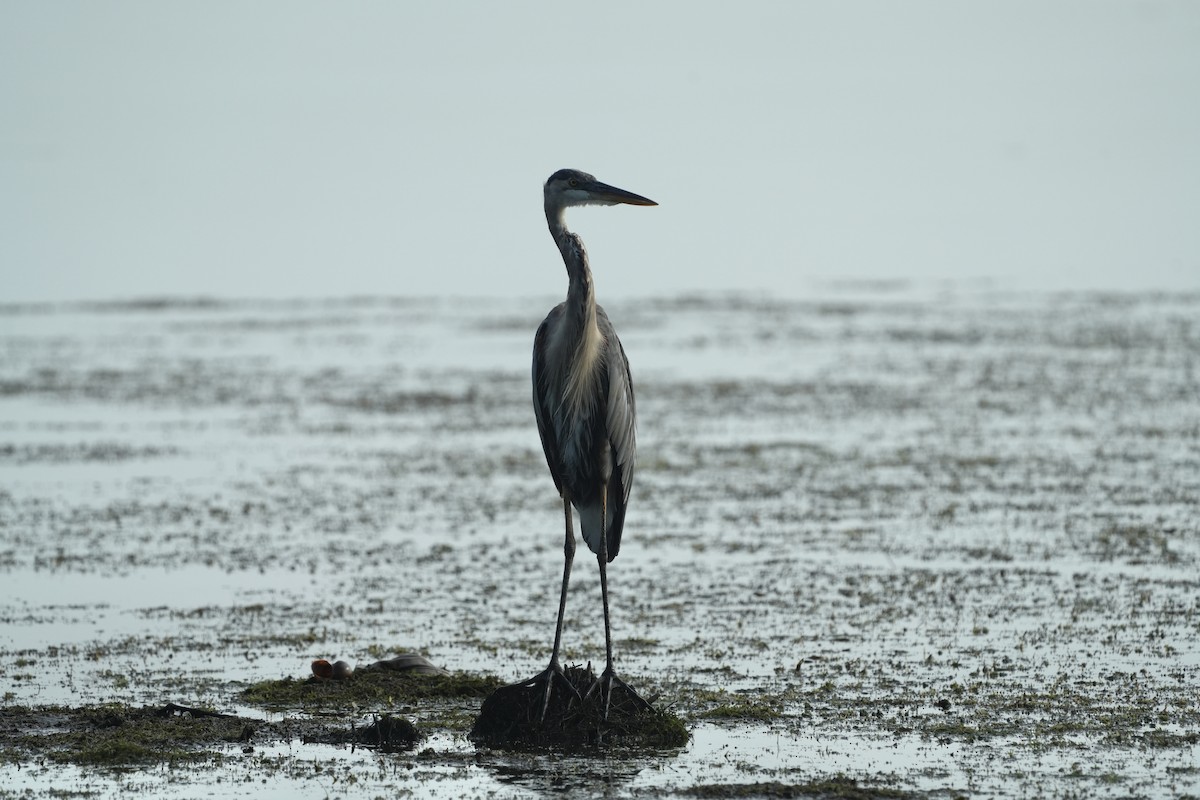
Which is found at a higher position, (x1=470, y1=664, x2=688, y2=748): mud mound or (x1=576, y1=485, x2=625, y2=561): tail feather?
(x1=576, y1=485, x2=625, y2=561): tail feather

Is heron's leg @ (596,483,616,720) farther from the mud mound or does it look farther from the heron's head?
the heron's head

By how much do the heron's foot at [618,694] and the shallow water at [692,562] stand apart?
0.38 meters

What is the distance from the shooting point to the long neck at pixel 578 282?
764 cm

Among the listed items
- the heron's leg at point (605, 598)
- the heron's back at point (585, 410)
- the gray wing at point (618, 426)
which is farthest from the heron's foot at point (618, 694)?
the gray wing at point (618, 426)

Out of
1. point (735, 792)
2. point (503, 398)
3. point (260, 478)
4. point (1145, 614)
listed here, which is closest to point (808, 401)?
point (503, 398)

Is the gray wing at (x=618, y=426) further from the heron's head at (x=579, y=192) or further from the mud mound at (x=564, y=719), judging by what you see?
the mud mound at (x=564, y=719)

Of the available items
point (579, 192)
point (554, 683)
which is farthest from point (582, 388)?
point (554, 683)

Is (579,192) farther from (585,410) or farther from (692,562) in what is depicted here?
(692,562)

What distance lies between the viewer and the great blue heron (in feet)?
25.3

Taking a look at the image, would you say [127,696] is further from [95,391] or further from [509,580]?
[95,391]

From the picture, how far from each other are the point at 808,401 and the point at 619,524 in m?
14.2

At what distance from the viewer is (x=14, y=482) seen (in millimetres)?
15617

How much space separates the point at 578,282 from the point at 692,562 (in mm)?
4475

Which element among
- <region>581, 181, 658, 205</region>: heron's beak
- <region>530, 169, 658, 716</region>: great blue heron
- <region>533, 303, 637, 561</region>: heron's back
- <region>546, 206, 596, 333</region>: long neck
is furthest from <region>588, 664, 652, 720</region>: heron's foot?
<region>581, 181, 658, 205</region>: heron's beak
